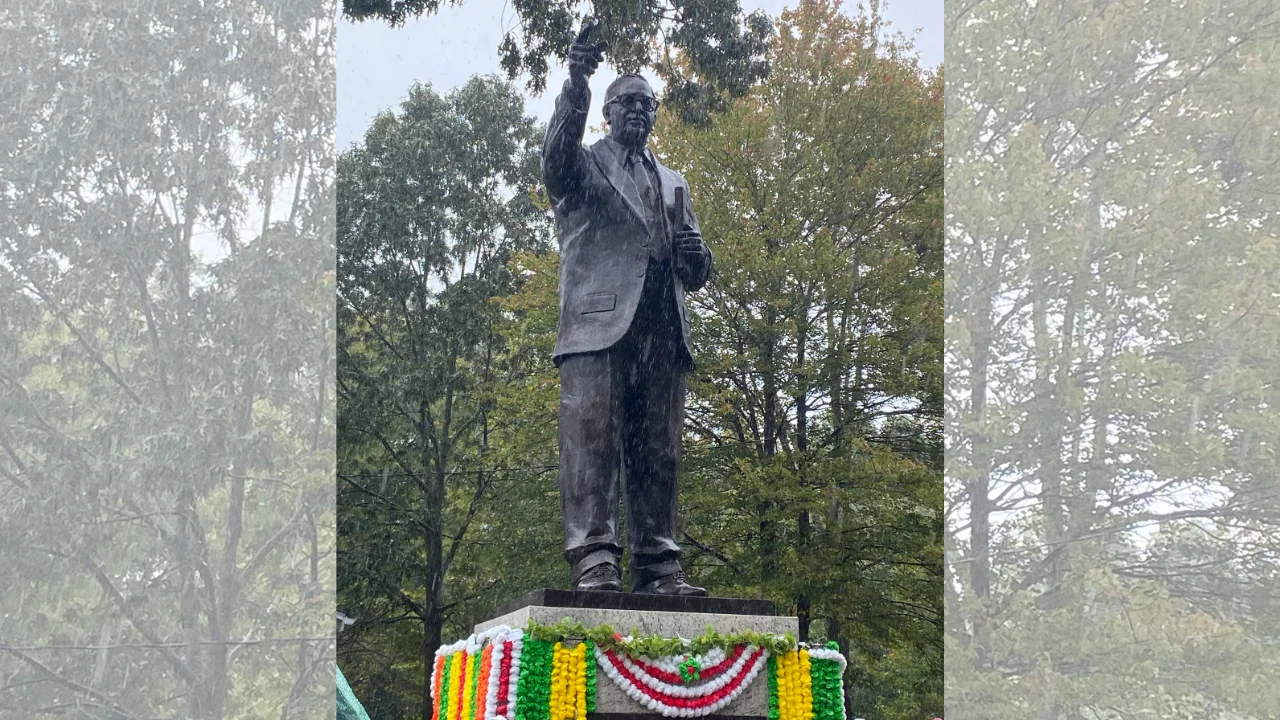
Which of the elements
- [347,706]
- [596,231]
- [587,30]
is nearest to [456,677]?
[596,231]

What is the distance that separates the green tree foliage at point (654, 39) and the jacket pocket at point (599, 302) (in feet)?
16.9

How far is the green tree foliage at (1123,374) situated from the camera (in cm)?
945

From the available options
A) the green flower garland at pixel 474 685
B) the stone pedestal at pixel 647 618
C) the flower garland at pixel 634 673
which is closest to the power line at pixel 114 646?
the flower garland at pixel 634 673

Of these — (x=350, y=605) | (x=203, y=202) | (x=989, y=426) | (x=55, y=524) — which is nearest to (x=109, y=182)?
(x=203, y=202)

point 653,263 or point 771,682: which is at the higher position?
point 653,263

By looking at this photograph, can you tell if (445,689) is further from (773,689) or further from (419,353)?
(419,353)

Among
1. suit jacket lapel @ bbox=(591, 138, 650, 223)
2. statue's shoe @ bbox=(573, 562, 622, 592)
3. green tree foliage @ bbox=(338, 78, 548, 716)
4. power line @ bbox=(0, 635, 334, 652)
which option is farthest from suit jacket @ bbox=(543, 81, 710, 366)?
green tree foliage @ bbox=(338, 78, 548, 716)

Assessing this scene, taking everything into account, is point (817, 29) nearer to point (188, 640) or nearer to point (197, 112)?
point (197, 112)

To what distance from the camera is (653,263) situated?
14.3 feet

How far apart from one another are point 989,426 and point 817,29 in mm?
5930

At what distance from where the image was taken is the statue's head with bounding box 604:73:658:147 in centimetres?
442

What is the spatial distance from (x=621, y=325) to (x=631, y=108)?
32.0 inches

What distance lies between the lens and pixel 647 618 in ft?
12.5

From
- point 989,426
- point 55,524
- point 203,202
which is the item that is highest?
point 203,202
